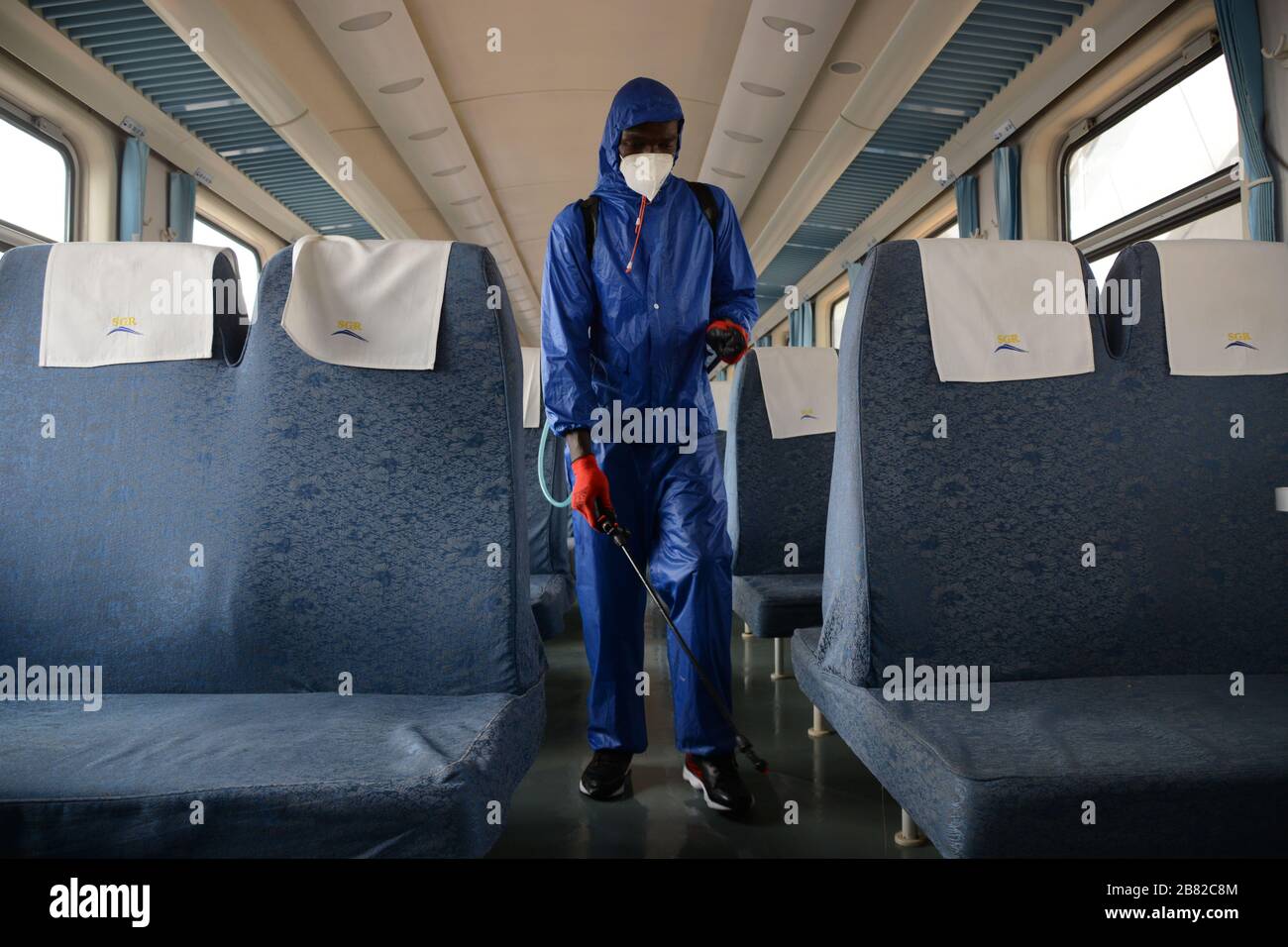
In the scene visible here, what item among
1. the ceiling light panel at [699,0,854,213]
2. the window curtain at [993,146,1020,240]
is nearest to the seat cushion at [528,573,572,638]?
the ceiling light panel at [699,0,854,213]

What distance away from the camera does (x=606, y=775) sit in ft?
6.14

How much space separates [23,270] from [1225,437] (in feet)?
7.54

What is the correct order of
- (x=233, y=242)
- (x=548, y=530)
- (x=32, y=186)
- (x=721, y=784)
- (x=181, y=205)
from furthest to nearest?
1. (x=233, y=242)
2. (x=181, y=205)
3. (x=32, y=186)
4. (x=548, y=530)
5. (x=721, y=784)

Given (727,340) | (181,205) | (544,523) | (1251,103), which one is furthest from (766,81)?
(181,205)

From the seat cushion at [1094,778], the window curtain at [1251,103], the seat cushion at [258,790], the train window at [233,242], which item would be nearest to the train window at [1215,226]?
the window curtain at [1251,103]

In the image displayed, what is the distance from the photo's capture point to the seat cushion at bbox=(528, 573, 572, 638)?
241 cm

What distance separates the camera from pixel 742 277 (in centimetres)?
212

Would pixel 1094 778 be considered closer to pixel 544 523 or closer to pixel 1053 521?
pixel 1053 521

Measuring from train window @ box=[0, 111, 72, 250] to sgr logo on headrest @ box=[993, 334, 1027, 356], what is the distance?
16.3 ft

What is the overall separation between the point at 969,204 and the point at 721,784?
21.2 ft

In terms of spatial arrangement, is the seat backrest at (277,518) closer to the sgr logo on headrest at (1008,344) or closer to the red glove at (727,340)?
the red glove at (727,340)

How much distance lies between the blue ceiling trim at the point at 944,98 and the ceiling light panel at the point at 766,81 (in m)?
0.85
